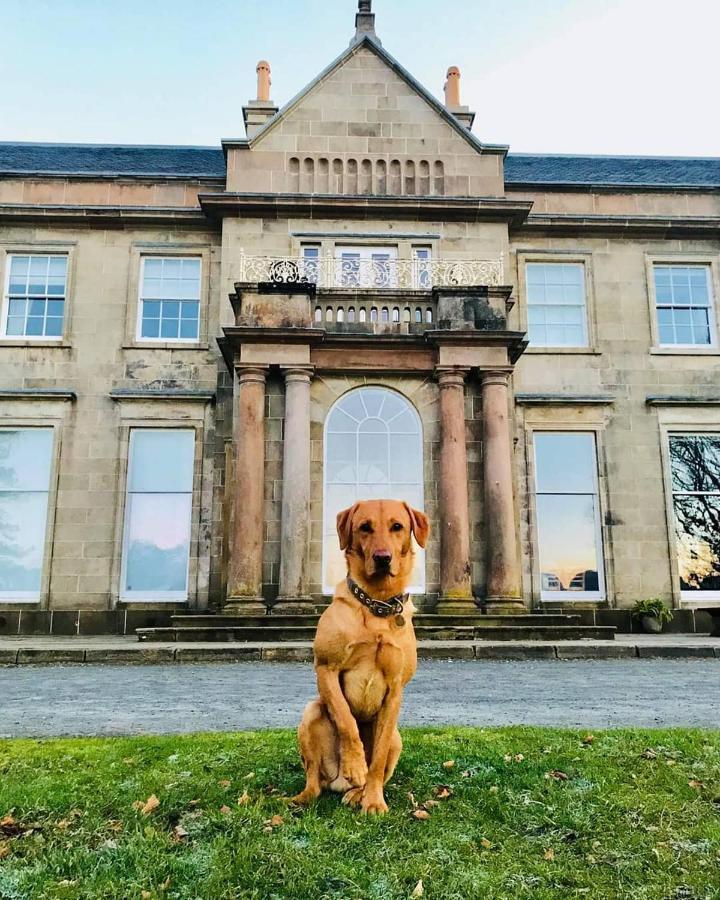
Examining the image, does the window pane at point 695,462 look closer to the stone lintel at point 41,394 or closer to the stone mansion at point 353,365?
the stone mansion at point 353,365

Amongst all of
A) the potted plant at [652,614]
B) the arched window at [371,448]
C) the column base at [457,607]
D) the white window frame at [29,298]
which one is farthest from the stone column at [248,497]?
the potted plant at [652,614]

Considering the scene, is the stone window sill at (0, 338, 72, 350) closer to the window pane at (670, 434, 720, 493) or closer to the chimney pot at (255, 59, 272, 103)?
the chimney pot at (255, 59, 272, 103)

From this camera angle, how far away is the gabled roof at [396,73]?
61.6ft

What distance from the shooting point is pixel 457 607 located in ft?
48.6

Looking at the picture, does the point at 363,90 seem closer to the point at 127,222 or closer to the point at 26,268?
the point at 127,222

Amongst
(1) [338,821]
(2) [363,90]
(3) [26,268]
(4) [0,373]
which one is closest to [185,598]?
(4) [0,373]

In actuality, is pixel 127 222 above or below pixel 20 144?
below

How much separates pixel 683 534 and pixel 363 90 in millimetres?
13400

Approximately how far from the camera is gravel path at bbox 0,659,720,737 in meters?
6.50

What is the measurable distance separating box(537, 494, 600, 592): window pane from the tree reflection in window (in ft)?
7.27

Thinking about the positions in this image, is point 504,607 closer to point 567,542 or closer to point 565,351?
point 567,542

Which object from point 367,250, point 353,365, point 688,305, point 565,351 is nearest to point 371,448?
point 353,365

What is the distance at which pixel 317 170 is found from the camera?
739 inches

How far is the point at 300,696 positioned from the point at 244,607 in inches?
269
